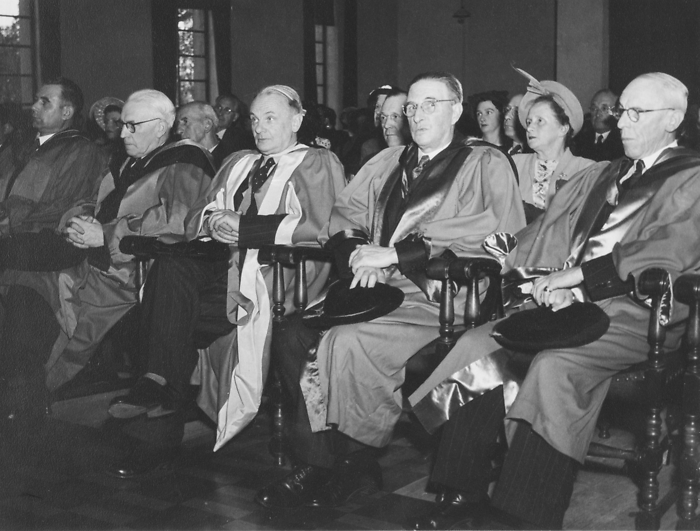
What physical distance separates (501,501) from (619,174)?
1.23m

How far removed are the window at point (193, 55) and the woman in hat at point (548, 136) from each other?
306 inches

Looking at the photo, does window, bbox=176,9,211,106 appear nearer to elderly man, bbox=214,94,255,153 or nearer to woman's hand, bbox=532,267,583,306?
elderly man, bbox=214,94,255,153

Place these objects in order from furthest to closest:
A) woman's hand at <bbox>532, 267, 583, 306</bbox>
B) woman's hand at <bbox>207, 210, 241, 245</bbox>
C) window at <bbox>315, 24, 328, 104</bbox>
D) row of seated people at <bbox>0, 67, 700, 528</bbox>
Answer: window at <bbox>315, 24, 328, 104</bbox> → woman's hand at <bbox>207, 210, 241, 245</bbox> → woman's hand at <bbox>532, 267, 583, 306</bbox> → row of seated people at <bbox>0, 67, 700, 528</bbox>

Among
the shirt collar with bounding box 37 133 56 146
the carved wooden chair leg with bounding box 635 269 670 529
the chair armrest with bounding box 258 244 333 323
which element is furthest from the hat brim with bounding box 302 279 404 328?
the shirt collar with bounding box 37 133 56 146

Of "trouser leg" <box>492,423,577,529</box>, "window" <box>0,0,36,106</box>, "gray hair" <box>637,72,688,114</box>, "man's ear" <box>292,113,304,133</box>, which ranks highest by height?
"window" <box>0,0,36,106</box>

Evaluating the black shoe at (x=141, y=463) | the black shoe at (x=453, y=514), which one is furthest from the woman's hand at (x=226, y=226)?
the black shoe at (x=453, y=514)

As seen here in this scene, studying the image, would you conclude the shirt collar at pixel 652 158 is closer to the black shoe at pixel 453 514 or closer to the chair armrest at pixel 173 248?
the black shoe at pixel 453 514

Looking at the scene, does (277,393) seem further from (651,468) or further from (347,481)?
(651,468)

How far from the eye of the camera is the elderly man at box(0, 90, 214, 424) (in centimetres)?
424

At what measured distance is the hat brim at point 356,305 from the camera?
10.3 ft

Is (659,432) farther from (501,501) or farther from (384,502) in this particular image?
(384,502)

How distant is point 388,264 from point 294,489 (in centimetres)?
87

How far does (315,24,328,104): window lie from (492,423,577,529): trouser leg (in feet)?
37.0

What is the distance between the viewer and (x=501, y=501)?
2723 millimetres
